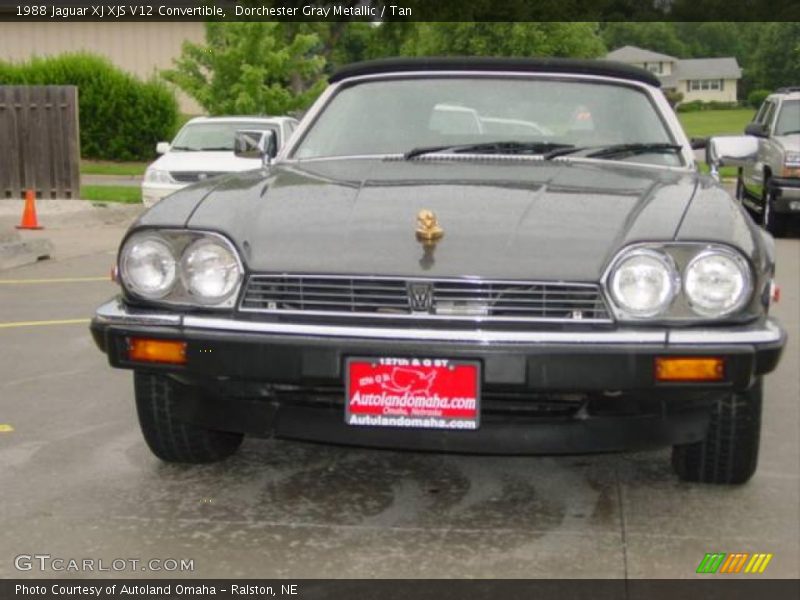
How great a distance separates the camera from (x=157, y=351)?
12.5 feet

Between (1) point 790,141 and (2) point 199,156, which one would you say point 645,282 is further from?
(2) point 199,156

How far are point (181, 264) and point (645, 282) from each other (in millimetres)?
1474

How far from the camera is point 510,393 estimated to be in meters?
3.61

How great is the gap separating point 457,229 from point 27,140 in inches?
624

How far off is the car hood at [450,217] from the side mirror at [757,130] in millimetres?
9335

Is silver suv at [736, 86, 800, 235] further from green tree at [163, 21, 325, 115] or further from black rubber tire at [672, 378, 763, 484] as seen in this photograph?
green tree at [163, 21, 325, 115]

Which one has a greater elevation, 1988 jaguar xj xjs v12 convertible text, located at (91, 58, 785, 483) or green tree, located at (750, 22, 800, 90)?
green tree, located at (750, 22, 800, 90)

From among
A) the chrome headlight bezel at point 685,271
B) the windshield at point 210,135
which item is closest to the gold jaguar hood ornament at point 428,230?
the chrome headlight bezel at point 685,271

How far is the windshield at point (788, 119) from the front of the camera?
14.3 meters

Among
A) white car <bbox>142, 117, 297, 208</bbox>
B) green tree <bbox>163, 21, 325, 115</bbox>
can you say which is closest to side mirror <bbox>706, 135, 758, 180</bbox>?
white car <bbox>142, 117, 297, 208</bbox>

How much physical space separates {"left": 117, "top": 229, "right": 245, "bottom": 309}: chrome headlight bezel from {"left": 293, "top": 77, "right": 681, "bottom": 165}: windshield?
4.17 feet

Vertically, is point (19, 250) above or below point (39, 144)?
below

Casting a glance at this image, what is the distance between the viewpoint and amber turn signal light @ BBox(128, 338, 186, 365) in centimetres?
377

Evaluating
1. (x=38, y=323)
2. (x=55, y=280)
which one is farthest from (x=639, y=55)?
(x=38, y=323)
